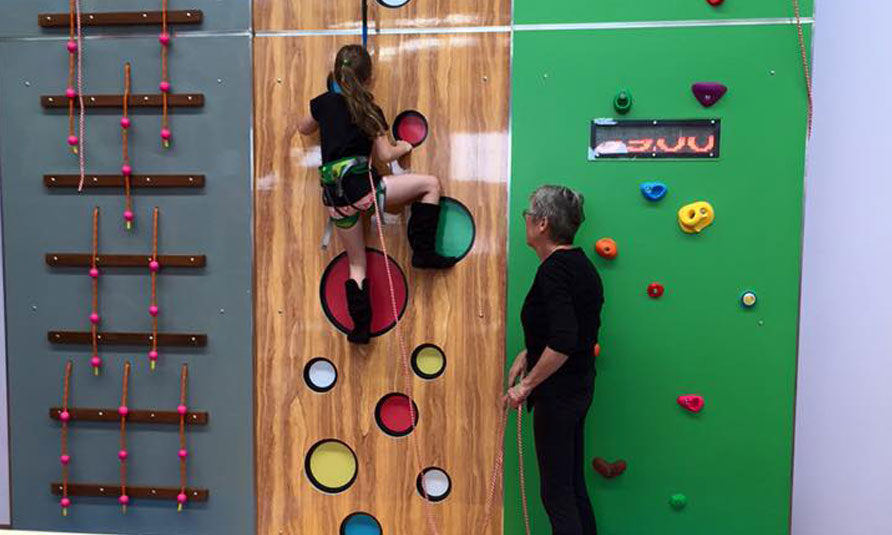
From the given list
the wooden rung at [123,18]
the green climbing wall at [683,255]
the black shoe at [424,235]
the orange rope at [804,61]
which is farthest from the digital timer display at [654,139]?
the wooden rung at [123,18]

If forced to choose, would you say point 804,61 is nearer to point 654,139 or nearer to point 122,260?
point 654,139

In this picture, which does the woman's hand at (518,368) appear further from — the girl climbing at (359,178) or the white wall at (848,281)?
the white wall at (848,281)

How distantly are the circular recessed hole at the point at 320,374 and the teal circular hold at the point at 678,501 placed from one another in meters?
1.29

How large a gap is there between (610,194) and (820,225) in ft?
2.72

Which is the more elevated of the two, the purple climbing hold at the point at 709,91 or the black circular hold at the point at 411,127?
the purple climbing hold at the point at 709,91

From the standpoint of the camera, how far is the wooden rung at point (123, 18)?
219cm

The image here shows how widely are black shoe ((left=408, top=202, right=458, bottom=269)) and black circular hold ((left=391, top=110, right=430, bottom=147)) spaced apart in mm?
265

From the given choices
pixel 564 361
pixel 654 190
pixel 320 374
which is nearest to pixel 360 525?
pixel 320 374

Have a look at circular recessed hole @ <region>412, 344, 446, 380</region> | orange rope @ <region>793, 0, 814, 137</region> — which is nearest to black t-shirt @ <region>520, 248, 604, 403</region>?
circular recessed hole @ <region>412, 344, 446, 380</region>

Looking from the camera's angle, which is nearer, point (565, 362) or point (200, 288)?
point (565, 362)

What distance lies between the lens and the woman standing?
5.67 ft

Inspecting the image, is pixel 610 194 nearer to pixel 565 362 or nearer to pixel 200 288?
pixel 565 362

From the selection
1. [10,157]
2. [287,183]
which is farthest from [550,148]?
[10,157]

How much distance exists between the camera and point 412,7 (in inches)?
83.9
